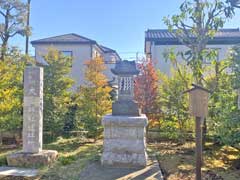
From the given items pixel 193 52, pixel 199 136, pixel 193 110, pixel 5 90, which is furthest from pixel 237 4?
pixel 5 90

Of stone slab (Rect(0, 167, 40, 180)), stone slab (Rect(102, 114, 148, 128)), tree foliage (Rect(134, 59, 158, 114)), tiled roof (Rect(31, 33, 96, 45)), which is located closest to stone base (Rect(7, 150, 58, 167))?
stone slab (Rect(0, 167, 40, 180))

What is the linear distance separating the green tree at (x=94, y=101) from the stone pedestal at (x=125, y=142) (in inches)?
144

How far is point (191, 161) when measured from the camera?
7.27m

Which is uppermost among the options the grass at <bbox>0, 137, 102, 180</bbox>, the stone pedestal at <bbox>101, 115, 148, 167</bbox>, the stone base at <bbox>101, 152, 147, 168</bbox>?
the stone pedestal at <bbox>101, 115, 148, 167</bbox>

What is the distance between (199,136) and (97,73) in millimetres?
5922

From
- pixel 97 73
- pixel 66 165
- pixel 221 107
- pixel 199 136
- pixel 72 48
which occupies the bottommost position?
pixel 66 165

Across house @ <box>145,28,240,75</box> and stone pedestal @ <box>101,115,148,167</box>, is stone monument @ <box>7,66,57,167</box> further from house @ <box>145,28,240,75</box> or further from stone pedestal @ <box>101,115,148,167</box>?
house @ <box>145,28,240,75</box>

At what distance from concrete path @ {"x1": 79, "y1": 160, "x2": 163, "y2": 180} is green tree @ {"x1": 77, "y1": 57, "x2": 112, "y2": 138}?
3.78 m

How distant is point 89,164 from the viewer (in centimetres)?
678

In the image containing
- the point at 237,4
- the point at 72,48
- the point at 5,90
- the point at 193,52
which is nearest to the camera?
the point at 237,4

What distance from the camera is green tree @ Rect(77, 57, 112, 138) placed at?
1040 cm

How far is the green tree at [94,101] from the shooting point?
34.1 ft

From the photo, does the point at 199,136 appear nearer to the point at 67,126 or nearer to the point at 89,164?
the point at 89,164

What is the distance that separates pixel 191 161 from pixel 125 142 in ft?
6.37
